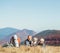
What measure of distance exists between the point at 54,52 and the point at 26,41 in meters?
3.37

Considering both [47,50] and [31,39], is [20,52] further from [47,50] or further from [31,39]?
[31,39]

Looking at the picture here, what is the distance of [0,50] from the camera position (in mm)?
12867

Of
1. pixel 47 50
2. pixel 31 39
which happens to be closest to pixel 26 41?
pixel 31 39

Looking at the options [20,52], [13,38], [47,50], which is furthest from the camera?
[13,38]

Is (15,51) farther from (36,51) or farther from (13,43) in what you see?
(13,43)

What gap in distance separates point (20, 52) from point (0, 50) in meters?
1.21

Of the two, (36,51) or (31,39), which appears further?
(31,39)

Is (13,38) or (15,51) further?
(13,38)

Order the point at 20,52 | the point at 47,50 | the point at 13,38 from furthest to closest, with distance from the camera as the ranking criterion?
1. the point at 13,38
2. the point at 47,50
3. the point at 20,52

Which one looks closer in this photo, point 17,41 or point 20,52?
point 20,52

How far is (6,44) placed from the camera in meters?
15.7

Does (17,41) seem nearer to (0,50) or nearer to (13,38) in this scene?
(13,38)

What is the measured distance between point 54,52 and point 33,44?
3.21 metres

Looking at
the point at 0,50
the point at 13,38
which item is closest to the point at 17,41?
the point at 13,38
